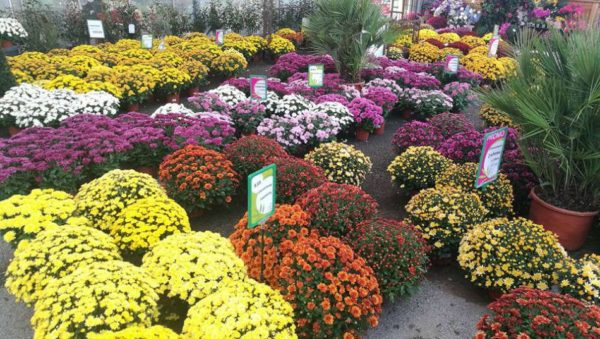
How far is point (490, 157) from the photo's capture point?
4172 millimetres

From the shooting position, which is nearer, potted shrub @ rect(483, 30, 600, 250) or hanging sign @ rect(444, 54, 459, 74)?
potted shrub @ rect(483, 30, 600, 250)

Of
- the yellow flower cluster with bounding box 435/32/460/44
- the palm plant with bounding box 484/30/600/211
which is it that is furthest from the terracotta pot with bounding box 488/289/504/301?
the yellow flower cluster with bounding box 435/32/460/44

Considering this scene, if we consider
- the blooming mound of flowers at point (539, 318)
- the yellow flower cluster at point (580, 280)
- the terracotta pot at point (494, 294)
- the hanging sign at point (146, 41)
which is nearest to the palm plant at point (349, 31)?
the hanging sign at point (146, 41)

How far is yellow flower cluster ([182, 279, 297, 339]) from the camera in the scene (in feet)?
7.91

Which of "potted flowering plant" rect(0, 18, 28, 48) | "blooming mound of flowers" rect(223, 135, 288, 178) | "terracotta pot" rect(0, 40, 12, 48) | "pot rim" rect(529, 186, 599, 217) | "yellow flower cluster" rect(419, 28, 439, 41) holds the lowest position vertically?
"pot rim" rect(529, 186, 599, 217)

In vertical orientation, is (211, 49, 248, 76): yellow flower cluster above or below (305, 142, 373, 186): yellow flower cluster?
above

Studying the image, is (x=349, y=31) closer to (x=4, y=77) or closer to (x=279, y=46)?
(x=279, y=46)

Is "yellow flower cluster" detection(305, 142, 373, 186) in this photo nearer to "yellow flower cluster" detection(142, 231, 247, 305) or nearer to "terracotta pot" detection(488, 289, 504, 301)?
"terracotta pot" detection(488, 289, 504, 301)

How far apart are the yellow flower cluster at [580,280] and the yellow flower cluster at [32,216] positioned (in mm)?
3784

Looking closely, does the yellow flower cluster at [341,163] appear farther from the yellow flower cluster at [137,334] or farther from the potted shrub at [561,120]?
the yellow flower cluster at [137,334]

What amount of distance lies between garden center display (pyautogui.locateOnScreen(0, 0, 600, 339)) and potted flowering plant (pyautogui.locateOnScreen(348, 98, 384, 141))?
0.03 metres

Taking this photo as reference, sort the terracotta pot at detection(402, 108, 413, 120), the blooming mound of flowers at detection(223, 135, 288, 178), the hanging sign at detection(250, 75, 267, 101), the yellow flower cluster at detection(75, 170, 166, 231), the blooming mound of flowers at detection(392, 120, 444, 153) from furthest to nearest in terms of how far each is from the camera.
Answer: the terracotta pot at detection(402, 108, 413, 120), the hanging sign at detection(250, 75, 267, 101), the blooming mound of flowers at detection(392, 120, 444, 153), the blooming mound of flowers at detection(223, 135, 288, 178), the yellow flower cluster at detection(75, 170, 166, 231)

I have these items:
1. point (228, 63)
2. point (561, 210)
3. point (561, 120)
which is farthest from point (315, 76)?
point (561, 210)

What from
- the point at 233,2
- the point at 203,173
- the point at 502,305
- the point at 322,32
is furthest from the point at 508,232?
the point at 233,2
